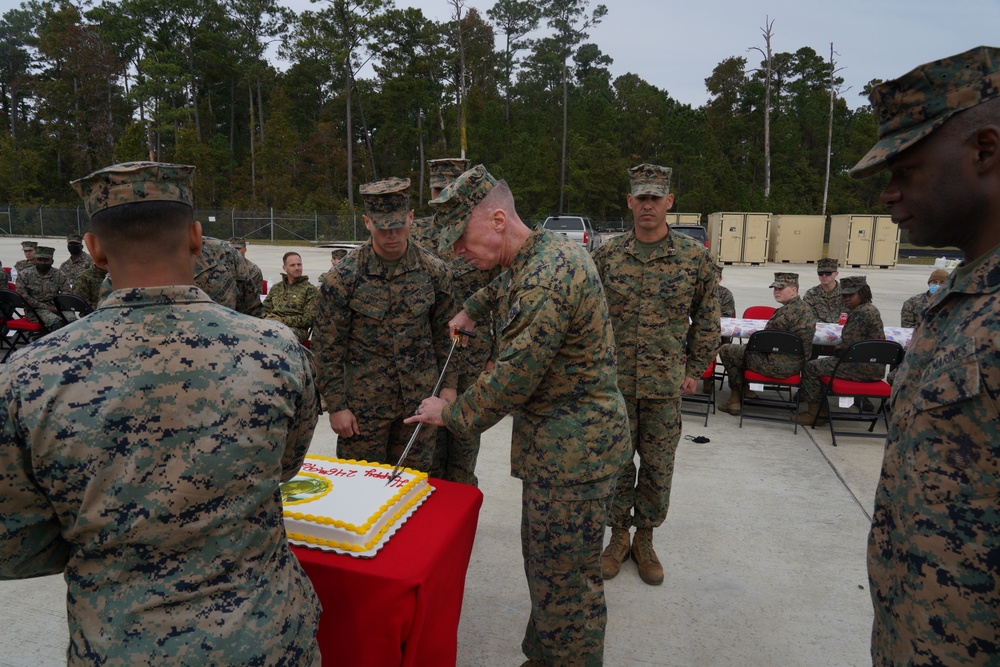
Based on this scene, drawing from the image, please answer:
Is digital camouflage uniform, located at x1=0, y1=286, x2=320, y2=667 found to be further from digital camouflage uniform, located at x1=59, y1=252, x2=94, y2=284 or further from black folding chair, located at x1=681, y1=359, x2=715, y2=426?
digital camouflage uniform, located at x1=59, y1=252, x2=94, y2=284

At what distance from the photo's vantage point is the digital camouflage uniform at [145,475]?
122 centimetres

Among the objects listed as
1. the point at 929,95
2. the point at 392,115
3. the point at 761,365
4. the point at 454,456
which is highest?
the point at 392,115

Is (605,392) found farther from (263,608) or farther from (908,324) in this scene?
(908,324)

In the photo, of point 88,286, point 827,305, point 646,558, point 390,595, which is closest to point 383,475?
point 390,595

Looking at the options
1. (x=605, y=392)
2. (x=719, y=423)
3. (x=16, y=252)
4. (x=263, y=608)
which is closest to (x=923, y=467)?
(x=605, y=392)

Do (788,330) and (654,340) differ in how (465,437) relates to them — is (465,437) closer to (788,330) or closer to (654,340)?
(654,340)

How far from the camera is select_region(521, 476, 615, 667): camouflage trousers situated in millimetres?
2289

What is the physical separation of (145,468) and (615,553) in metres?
2.80

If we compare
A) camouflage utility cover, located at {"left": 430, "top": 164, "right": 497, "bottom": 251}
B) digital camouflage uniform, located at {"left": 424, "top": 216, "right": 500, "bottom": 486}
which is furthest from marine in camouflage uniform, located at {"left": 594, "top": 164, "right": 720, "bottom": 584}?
camouflage utility cover, located at {"left": 430, "top": 164, "right": 497, "bottom": 251}

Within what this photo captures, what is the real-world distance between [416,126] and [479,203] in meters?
47.4

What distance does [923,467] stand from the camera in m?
1.25

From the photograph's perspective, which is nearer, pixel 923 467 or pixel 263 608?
pixel 923 467

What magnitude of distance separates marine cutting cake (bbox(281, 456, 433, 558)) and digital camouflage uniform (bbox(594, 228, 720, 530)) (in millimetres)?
1560

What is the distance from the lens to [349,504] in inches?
79.7
